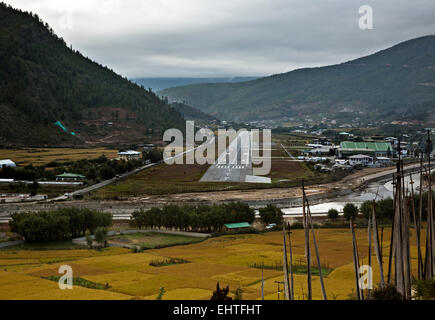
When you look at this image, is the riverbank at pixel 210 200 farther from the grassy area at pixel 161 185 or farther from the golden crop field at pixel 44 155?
the golden crop field at pixel 44 155

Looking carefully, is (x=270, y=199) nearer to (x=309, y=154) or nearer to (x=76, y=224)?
(x=76, y=224)

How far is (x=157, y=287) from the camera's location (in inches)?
948

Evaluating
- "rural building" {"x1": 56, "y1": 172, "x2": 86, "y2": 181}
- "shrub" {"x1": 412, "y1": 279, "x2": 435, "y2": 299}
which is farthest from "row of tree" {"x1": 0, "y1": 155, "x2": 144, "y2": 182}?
"shrub" {"x1": 412, "y1": 279, "x2": 435, "y2": 299}

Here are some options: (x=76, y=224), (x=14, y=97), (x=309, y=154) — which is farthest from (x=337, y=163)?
(x=14, y=97)

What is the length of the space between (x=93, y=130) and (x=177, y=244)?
98.5 meters

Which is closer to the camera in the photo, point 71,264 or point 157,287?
point 157,287

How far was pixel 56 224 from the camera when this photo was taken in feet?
126

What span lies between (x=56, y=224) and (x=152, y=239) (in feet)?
22.8

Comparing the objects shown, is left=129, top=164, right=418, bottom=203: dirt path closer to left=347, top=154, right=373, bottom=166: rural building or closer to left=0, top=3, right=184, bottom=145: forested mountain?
left=347, top=154, right=373, bottom=166: rural building

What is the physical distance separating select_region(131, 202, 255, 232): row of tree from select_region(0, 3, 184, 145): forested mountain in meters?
75.8

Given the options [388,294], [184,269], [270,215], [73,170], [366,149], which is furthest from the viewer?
[366,149]

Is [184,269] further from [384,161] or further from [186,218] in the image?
[384,161]

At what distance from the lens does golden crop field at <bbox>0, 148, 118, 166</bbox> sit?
8500 cm

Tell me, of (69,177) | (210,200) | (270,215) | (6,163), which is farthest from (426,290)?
(6,163)
